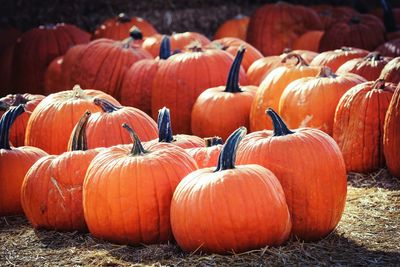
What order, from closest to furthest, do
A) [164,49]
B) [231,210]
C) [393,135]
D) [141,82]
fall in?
[231,210]
[393,135]
[141,82]
[164,49]

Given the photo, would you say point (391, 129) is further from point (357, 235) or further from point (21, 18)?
point (21, 18)

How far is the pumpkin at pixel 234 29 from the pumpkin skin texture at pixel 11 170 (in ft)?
19.3

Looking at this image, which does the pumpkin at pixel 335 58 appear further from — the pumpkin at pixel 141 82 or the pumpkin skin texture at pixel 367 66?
the pumpkin at pixel 141 82

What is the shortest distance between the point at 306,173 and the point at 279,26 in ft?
19.9

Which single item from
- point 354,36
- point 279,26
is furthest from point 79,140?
point 279,26

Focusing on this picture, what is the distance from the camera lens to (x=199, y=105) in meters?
6.61

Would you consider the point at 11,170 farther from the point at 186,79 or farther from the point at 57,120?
the point at 186,79

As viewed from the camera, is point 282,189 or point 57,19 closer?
point 282,189

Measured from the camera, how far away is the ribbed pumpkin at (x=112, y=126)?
5207mm

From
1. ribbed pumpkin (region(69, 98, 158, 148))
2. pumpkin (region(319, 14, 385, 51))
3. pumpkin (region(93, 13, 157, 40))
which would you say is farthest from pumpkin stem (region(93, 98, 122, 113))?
pumpkin (region(93, 13, 157, 40))

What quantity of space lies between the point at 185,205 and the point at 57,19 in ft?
24.7

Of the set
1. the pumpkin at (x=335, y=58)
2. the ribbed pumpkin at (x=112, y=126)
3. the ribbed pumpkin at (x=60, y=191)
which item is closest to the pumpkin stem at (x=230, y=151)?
the ribbed pumpkin at (x=60, y=191)

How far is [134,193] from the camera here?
13.9ft

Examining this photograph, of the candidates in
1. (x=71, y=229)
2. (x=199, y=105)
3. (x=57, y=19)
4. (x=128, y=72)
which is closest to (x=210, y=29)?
(x=57, y=19)
